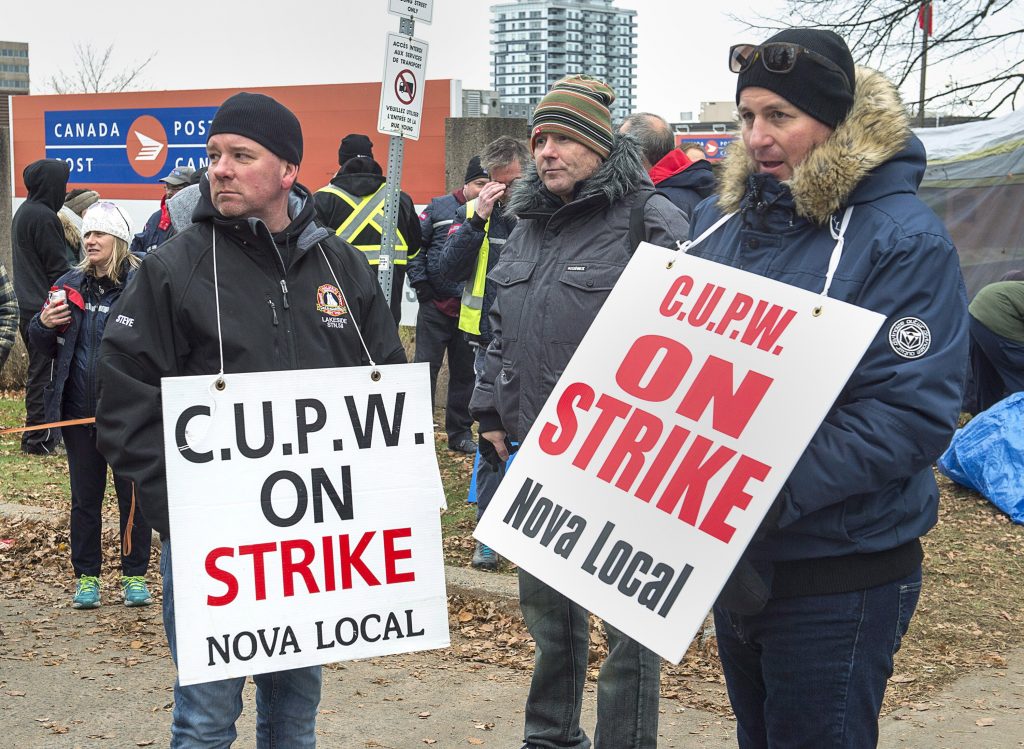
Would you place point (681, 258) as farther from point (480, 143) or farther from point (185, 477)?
point (480, 143)

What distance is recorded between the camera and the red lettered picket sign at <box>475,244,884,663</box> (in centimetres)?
247

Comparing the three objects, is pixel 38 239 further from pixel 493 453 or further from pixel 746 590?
pixel 746 590

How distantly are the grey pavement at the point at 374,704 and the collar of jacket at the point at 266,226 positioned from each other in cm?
220

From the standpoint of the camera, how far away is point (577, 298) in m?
3.80

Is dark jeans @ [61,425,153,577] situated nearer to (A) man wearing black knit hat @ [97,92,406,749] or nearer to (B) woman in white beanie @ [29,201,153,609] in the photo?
(B) woman in white beanie @ [29,201,153,609]

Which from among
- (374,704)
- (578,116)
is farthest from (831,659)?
(374,704)

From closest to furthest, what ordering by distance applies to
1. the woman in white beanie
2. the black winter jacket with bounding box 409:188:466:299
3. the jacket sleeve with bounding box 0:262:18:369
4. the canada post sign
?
the jacket sleeve with bounding box 0:262:18:369 → the woman in white beanie → the black winter jacket with bounding box 409:188:466:299 → the canada post sign

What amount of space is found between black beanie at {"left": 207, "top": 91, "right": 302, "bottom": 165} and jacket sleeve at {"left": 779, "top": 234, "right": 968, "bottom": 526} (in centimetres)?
177

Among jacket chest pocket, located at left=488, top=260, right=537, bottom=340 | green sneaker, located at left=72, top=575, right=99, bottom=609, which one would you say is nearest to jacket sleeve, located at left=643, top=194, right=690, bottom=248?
jacket chest pocket, located at left=488, top=260, right=537, bottom=340

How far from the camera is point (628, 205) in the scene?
391 centimetres

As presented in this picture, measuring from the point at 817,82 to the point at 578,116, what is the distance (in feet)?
4.57

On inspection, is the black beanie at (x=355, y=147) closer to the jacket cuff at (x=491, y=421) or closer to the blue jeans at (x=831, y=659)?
the jacket cuff at (x=491, y=421)

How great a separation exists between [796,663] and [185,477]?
1.55 meters

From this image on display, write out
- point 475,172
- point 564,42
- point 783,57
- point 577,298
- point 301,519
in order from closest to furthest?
point 783,57 → point 301,519 → point 577,298 → point 475,172 → point 564,42
